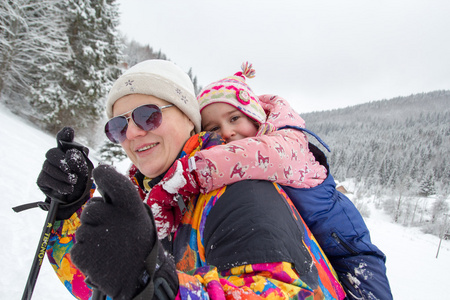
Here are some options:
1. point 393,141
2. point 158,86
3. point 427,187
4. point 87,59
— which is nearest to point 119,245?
point 158,86

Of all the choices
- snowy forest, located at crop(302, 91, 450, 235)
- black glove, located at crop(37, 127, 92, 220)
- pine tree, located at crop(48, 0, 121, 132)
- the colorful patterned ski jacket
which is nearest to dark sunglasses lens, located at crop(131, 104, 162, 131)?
black glove, located at crop(37, 127, 92, 220)

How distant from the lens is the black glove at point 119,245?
0.64 metres

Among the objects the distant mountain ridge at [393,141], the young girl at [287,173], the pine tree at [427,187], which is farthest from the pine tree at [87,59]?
the pine tree at [427,187]

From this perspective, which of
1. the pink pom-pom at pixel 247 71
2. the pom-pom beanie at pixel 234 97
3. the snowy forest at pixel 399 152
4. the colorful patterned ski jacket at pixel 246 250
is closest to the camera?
the colorful patterned ski jacket at pixel 246 250

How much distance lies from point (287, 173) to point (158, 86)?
107 centimetres

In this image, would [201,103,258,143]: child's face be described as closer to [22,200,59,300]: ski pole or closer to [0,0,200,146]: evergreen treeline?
[22,200,59,300]: ski pole

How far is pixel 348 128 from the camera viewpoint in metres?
122

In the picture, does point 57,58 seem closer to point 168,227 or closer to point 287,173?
point 168,227

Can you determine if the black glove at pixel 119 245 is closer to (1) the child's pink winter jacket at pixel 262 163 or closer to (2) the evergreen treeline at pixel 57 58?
(1) the child's pink winter jacket at pixel 262 163

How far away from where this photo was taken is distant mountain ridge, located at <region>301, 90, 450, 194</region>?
75.6m

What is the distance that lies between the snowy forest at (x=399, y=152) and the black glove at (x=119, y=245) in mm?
54963

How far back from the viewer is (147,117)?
1522 millimetres

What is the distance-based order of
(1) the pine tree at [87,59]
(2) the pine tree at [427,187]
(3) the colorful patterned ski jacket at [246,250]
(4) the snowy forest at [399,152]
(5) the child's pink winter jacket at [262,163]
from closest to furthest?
(3) the colorful patterned ski jacket at [246,250] → (5) the child's pink winter jacket at [262,163] → (1) the pine tree at [87,59] → (4) the snowy forest at [399,152] → (2) the pine tree at [427,187]

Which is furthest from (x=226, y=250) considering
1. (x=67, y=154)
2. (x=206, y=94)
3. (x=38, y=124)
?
(x=38, y=124)
